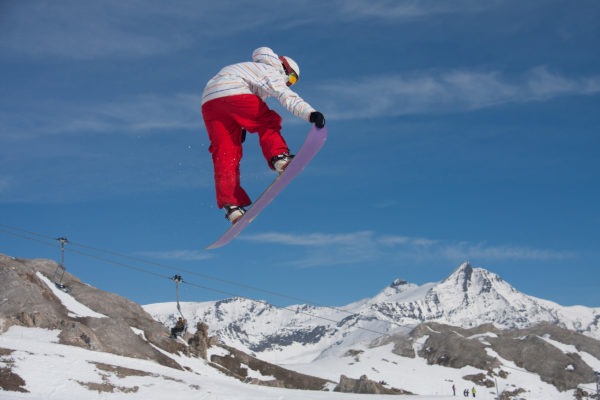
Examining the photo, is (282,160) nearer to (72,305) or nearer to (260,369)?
(72,305)

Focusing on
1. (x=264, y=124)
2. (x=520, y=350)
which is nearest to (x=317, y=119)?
(x=264, y=124)

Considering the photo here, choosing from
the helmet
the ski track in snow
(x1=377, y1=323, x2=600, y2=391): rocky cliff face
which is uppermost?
(x1=377, y1=323, x2=600, y2=391): rocky cliff face

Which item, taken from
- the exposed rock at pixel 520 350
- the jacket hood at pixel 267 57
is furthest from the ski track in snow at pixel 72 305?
the exposed rock at pixel 520 350

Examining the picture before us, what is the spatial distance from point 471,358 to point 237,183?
136039mm

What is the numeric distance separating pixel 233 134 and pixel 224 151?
34 cm

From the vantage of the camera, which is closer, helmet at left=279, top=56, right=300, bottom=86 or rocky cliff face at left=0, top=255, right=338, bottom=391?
helmet at left=279, top=56, right=300, bottom=86

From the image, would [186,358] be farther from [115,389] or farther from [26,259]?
[115,389]

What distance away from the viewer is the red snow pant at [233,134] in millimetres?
9148

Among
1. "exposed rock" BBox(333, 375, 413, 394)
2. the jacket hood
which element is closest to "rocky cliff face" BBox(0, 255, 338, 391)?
"exposed rock" BBox(333, 375, 413, 394)

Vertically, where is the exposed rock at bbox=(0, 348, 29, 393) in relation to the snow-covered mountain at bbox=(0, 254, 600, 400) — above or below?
below

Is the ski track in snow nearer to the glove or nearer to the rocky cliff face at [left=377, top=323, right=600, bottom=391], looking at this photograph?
the glove

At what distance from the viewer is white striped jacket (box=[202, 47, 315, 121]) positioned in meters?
8.87

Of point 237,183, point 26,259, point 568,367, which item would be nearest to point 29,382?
point 237,183

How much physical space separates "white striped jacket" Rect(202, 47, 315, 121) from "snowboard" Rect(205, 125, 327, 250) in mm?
847
